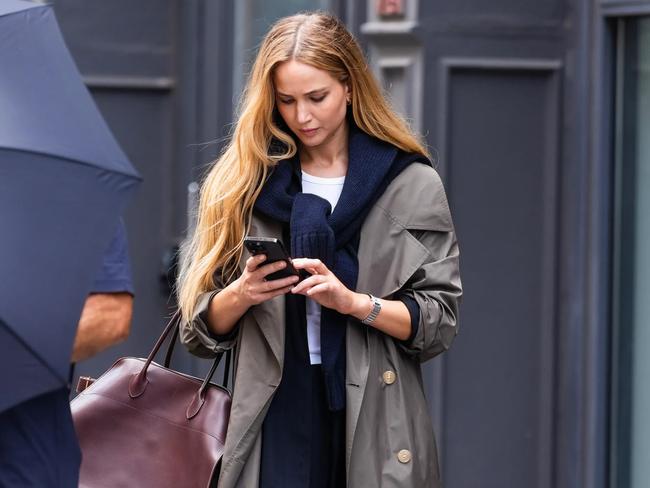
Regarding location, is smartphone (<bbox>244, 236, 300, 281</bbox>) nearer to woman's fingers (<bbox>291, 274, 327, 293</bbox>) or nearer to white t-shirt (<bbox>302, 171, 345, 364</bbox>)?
woman's fingers (<bbox>291, 274, 327, 293</bbox>)

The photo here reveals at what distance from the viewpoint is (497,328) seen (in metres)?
5.51

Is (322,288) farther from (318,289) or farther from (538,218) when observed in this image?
(538,218)

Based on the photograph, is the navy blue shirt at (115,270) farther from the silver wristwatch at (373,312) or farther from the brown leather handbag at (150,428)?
the silver wristwatch at (373,312)

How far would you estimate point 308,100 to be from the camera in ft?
11.2

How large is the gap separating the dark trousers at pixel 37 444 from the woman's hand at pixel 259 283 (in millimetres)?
523

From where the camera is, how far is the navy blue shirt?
10.2ft

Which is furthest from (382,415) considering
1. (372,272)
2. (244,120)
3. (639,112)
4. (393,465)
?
(639,112)

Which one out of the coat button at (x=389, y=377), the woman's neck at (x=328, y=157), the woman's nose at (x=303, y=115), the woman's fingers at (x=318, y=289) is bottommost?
the coat button at (x=389, y=377)

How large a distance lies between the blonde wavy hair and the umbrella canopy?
2.12ft

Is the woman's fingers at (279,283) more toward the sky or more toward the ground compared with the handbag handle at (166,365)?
more toward the sky

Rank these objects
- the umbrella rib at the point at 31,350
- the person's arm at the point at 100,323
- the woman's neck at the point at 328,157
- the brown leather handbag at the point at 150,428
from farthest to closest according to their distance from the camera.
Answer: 1. the woman's neck at the point at 328,157
2. the brown leather handbag at the point at 150,428
3. the person's arm at the point at 100,323
4. the umbrella rib at the point at 31,350

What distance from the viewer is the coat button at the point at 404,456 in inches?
133

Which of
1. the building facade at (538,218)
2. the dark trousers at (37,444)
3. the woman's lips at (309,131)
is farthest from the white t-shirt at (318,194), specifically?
the building facade at (538,218)

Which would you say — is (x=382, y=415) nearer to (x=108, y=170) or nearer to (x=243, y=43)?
(x=108, y=170)
